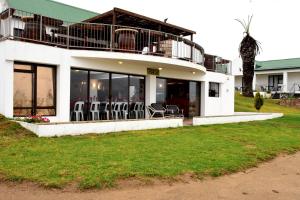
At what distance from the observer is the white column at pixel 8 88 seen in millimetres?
12711

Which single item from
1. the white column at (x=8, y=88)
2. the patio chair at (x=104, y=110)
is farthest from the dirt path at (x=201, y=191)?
the patio chair at (x=104, y=110)

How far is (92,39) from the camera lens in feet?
51.6

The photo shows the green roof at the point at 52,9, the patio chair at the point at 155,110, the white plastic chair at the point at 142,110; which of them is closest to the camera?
the patio chair at the point at 155,110

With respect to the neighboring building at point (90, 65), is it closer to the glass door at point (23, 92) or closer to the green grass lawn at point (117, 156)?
the glass door at point (23, 92)

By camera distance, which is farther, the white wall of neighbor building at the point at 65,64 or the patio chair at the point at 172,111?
the patio chair at the point at 172,111

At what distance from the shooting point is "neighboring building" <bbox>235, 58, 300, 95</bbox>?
148 feet

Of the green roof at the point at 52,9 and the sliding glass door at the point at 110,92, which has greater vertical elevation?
the green roof at the point at 52,9

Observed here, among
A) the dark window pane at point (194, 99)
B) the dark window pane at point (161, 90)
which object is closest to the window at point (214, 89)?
the dark window pane at point (194, 99)

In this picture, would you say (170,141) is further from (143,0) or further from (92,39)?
(143,0)

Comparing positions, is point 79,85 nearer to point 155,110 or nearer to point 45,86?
point 45,86

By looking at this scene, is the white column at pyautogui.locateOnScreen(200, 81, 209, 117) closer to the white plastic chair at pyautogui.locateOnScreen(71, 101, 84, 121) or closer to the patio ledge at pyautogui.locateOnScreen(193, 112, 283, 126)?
the patio ledge at pyautogui.locateOnScreen(193, 112, 283, 126)

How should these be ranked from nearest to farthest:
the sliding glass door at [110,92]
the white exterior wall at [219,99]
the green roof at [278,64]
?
the sliding glass door at [110,92] → the white exterior wall at [219,99] → the green roof at [278,64]

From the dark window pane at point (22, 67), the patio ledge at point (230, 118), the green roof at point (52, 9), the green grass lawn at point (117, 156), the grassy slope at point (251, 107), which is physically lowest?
the green grass lawn at point (117, 156)

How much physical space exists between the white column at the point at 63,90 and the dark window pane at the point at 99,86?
146 cm
